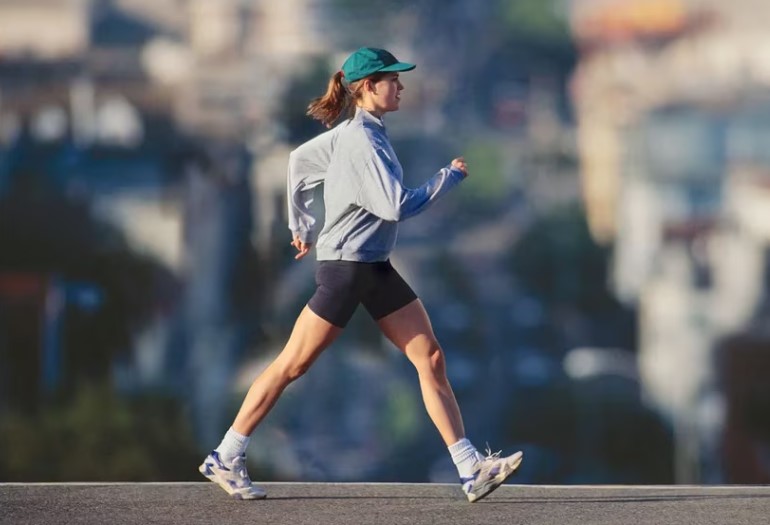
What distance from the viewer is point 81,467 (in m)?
9.28

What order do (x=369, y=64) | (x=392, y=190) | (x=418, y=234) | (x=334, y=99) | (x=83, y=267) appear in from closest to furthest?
(x=392, y=190)
(x=369, y=64)
(x=334, y=99)
(x=418, y=234)
(x=83, y=267)

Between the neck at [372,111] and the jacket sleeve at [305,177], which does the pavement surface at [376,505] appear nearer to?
the jacket sleeve at [305,177]

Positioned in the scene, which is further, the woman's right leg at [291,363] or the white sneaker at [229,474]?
the white sneaker at [229,474]

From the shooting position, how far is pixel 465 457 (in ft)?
20.2

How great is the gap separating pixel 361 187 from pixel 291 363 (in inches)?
24.7

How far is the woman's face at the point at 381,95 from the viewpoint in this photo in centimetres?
610

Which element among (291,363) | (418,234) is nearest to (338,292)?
(291,363)

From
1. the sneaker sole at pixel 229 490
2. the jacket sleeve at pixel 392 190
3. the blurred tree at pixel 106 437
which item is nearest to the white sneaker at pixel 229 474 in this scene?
the sneaker sole at pixel 229 490

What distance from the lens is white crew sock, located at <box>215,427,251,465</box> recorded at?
624cm

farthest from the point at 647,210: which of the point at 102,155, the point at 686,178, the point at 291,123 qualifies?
the point at 102,155

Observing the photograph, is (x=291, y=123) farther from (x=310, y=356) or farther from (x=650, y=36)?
(x=310, y=356)

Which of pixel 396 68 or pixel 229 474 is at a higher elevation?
pixel 396 68

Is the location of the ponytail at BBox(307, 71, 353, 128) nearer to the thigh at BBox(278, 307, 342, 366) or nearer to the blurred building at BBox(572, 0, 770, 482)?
the thigh at BBox(278, 307, 342, 366)

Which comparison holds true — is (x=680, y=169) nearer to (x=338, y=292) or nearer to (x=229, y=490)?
(x=338, y=292)
